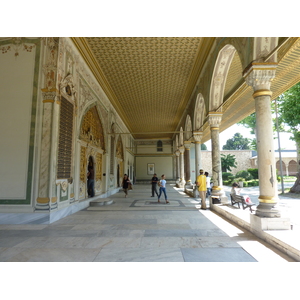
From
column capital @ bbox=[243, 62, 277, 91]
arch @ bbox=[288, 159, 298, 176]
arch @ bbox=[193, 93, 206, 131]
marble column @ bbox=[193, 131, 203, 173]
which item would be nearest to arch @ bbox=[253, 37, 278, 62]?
column capital @ bbox=[243, 62, 277, 91]

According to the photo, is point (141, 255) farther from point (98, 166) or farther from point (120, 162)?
point (120, 162)

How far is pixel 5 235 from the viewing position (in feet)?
13.4

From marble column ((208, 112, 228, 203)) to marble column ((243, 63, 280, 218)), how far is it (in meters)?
2.93

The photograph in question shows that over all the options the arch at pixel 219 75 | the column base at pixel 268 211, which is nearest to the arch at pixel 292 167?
the arch at pixel 219 75

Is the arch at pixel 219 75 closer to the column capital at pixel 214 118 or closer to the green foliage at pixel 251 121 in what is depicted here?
the column capital at pixel 214 118

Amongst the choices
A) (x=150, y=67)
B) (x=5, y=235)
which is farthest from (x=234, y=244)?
(x=150, y=67)

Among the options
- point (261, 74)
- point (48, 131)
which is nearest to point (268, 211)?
point (261, 74)

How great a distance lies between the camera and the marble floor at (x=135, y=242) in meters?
2.90

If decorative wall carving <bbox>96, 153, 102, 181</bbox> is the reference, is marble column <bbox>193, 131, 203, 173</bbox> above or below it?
above

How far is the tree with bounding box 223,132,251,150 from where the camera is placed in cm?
5653

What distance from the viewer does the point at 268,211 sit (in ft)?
12.5

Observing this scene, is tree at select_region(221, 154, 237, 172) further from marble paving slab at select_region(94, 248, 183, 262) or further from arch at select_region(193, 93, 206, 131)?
marble paving slab at select_region(94, 248, 183, 262)
